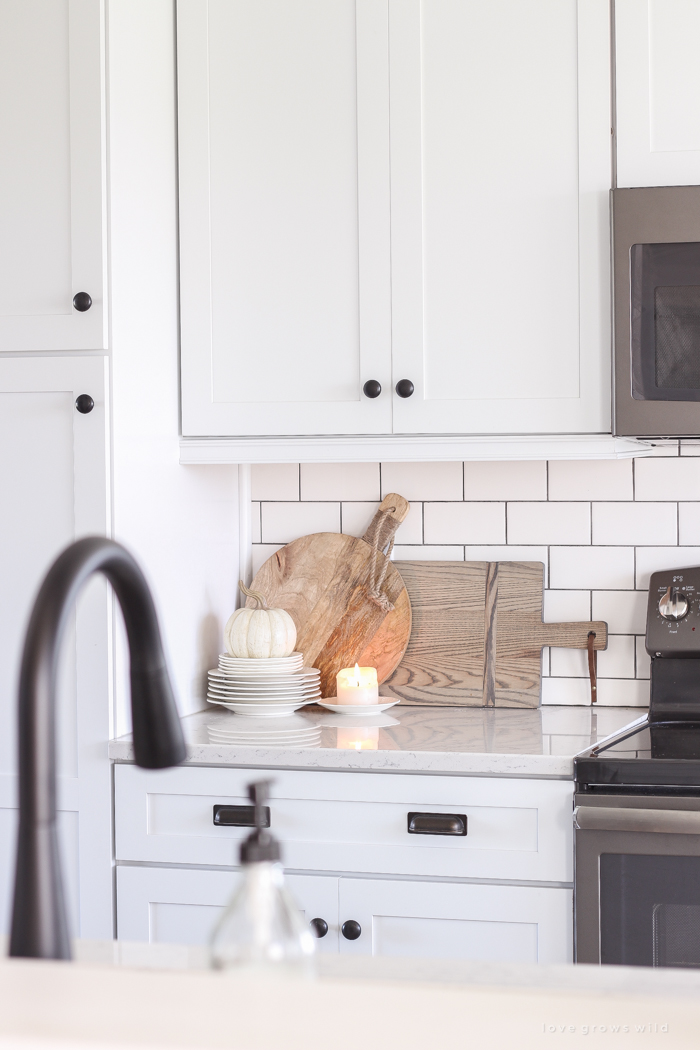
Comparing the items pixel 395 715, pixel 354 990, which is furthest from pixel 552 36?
pixel 354 990

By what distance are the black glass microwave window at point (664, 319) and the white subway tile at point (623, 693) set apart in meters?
0.70

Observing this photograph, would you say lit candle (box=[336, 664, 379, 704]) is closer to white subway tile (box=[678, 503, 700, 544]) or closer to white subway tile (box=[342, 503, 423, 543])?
white subway tile (box=[342, 503, 423, 543])

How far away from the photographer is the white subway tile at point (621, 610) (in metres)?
2.29

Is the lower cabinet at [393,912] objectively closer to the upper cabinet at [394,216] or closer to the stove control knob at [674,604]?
the stove control knob at [674,604]

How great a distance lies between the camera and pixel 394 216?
2.05 metres

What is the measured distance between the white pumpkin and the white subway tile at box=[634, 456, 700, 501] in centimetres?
83

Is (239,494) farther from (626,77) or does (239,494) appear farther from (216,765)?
(626,77)

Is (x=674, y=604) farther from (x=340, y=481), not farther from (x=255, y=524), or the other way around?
(x=255, y=524)

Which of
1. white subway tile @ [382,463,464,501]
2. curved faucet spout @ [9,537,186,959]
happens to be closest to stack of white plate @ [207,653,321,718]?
white subway tile @ [382,463,464,501]

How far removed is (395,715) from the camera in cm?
220

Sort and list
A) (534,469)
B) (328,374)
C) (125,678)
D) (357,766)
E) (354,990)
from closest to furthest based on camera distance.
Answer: (354,990) < (357,766) < (125,678) < (328,374) < (534,469)

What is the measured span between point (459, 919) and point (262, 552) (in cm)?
103

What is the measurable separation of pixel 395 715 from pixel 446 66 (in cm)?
132

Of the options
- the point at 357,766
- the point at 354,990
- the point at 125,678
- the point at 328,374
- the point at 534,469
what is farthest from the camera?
the point at 534,469
